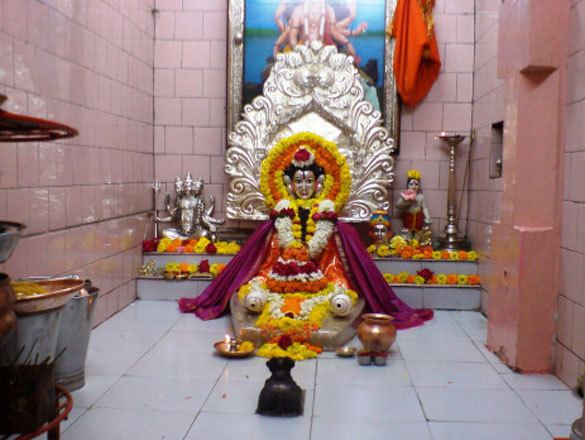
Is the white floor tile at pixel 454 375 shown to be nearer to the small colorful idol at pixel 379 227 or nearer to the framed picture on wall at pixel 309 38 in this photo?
the small colorful idol at pixel 379 227

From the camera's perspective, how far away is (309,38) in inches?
291

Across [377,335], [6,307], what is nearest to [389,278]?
[377,335]

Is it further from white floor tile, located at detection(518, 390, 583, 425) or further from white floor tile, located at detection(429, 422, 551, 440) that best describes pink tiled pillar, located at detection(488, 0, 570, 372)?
white floor tile, located at detection(429, 422, 551, 440)

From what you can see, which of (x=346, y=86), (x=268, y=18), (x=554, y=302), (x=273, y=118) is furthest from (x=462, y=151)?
(x=554, y=302)

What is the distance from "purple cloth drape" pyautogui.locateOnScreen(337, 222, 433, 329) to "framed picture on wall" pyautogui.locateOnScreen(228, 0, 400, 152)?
1679mm

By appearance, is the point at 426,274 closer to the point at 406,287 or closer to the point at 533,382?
the point at 406,287

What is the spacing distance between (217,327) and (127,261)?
4.33 feet

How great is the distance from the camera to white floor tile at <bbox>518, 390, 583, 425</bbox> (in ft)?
12.4

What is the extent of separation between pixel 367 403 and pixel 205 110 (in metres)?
4.61

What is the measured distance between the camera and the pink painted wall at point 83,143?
172 inches

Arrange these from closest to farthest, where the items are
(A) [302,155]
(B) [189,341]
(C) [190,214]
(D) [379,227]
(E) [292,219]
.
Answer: (B) [189,341] → (E) [292,219] → (A) [302,155] → (D) [379,227] → (C) [190,214]

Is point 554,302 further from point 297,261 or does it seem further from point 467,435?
A: point 297,261

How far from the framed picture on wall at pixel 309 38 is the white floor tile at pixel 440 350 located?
275 centimetres

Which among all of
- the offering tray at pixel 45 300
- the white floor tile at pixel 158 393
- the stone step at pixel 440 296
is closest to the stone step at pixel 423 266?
the stone step at pixel 440 296
